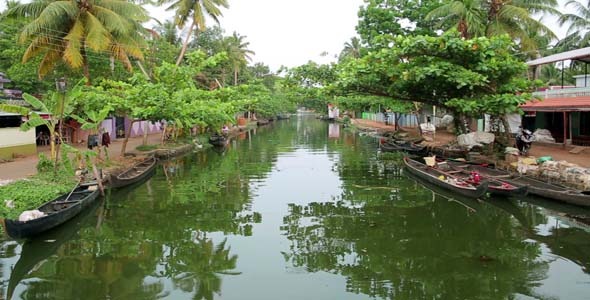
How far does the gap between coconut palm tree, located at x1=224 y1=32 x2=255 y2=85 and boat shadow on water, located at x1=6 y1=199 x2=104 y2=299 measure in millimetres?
35801

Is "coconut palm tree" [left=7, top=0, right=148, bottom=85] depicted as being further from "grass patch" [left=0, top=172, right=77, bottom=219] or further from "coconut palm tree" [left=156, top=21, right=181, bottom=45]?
"coconut palm tree" [left=156, top=21, right=181, bottom=45]

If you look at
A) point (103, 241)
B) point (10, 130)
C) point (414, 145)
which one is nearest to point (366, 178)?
point (414, 145)

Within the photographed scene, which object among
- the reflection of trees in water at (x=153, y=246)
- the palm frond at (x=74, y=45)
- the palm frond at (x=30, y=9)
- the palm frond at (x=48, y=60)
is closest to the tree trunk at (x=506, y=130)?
the reflection of trees in water at (x=153, y=246)

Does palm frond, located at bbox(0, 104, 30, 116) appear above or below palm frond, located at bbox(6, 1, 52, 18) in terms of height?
below

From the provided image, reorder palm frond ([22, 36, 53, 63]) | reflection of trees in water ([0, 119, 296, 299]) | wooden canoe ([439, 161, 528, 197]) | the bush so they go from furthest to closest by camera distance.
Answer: palm frond ([22, 36, 53, 63]) → the bush → wooden canoe ([439, 161, 528, 197]) → reflection of trees in water ([0, 119, 296, 299])

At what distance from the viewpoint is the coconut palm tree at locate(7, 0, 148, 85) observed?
18789 millimetres

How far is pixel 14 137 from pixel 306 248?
16711 mm

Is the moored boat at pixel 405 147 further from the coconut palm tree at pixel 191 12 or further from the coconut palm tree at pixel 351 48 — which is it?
the coconut palm tree at pixel 351 48

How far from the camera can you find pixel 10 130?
20578mm

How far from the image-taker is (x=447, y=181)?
629 inches

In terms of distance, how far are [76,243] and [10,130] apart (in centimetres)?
1259

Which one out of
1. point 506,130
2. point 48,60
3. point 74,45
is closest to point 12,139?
point 48,60

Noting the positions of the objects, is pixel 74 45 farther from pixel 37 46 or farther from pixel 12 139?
pixel 12 139

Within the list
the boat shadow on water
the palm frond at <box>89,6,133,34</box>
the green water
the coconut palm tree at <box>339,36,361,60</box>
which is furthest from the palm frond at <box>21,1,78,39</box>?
the coconut palm tree at <box>339,36,361,60</box>
